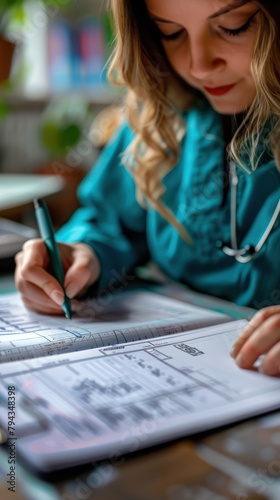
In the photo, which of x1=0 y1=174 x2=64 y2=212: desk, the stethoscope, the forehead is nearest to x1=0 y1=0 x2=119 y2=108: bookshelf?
x1=0 y1=174 x2=64 y2=212: desk

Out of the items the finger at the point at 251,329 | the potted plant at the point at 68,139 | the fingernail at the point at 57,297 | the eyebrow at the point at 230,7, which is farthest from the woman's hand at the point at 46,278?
the potted plant at the point at 68,139

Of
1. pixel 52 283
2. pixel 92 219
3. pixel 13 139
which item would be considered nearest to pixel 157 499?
pixel 52 283

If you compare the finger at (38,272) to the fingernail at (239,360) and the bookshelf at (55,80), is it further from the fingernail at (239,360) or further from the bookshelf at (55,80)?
the bookshelf at (55,80)

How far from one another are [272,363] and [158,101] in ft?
1.66

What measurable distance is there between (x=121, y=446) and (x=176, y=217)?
594 mm

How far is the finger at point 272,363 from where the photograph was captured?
0.53m

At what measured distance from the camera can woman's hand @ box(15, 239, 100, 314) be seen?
28.9 inches

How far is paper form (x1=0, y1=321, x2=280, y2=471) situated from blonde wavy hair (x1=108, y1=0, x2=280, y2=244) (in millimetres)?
303

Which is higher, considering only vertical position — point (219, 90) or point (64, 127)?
point (219, 90)

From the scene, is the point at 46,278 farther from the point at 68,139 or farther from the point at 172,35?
the point at 68,139

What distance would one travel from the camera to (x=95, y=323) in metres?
0.69

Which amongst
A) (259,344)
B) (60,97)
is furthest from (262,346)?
(60,97)

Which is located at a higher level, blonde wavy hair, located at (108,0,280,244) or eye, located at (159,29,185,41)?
eye, located at (159,29,185,41)

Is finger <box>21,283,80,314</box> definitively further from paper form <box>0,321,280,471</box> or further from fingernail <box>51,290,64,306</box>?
paper form <box>0,321,280,471</box>
